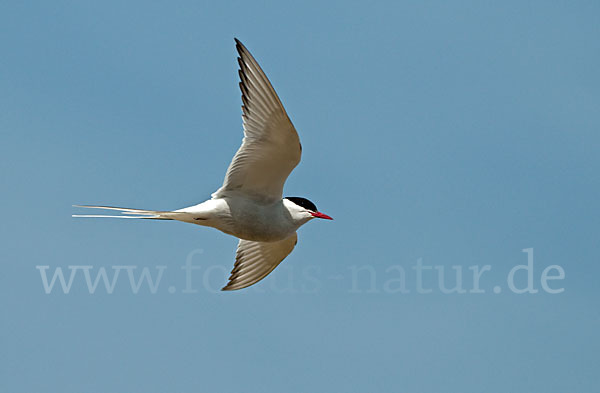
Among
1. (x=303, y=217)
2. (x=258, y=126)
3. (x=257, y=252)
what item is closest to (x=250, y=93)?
(x=258, y=126)

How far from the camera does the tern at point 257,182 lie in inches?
336

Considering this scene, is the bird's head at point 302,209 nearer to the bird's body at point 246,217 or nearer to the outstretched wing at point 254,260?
the bird's body at point 246,217

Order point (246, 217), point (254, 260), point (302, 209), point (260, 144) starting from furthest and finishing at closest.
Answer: point (254, 260) < point (302, 209) < point (246, 217) < point (260, 144)

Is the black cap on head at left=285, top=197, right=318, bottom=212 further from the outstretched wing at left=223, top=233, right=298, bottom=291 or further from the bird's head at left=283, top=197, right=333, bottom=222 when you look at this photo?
the outstretched wing at left=223, top=233, right=298, bottom=291

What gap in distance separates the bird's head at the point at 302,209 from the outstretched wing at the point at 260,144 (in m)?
0.16

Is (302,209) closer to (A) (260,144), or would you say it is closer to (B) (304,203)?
(B) (304,203)

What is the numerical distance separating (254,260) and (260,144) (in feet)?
7.91

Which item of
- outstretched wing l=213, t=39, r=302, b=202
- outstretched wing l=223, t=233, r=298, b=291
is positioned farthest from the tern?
outstretched wing l=223, t=233, r=298, b=291

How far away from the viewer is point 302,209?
31.0 ft

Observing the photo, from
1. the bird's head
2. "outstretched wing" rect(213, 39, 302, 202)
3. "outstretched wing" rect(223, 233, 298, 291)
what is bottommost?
"outstretched wing" rect(223, 233, 298, 291)

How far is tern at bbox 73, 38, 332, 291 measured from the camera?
336 inches

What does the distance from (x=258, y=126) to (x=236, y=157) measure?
1.58 ft

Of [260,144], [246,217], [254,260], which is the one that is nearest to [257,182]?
[246,217]

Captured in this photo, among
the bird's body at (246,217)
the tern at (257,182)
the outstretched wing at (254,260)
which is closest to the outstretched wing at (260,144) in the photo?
the tern at (257,182)
